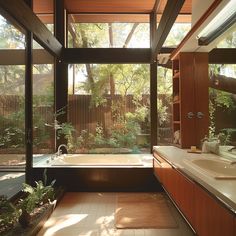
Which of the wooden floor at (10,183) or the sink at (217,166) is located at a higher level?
the sink at (217,166)

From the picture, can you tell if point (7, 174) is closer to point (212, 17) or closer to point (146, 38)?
point (212, 17)

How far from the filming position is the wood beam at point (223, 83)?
2.55 meters

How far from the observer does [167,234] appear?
258 cm

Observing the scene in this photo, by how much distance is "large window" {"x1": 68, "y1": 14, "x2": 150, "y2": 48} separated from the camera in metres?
4.64

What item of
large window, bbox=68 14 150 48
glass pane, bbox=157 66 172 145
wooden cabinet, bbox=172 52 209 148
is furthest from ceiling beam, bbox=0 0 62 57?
wooden cabinet, bbox=172 52 209 148

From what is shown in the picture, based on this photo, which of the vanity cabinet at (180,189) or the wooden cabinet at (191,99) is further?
the wooden cabinet at (191,99)

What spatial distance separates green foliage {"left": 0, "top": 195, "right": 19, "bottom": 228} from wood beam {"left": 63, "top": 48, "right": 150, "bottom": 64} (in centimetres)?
281

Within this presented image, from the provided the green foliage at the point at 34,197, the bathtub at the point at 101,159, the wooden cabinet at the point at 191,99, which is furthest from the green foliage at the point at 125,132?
the green foliage at the point at 34,197

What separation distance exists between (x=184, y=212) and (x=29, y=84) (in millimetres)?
2383

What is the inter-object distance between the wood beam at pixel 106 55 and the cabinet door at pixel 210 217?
330 cm

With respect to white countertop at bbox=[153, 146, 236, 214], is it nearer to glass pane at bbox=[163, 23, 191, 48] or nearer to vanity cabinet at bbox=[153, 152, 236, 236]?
vanity cabinet at bbox=[153, 152, 236, 236]

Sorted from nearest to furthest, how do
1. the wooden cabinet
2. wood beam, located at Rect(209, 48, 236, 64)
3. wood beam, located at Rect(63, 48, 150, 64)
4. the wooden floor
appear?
wood beam, located at Rect(209, 48, 236, 64)
the wooden floor
the wooden cabinet
wood beam, located at Rect(63, 48, 150, 64)

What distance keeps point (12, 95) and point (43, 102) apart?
118 cm

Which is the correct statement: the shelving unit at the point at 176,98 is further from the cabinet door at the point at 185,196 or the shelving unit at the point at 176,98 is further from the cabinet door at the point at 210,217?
the cabinet door at the point at 210,217
